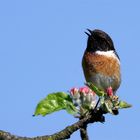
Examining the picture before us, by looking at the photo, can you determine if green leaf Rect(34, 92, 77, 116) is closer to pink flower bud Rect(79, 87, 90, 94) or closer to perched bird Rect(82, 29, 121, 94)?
pink flower bud Rect(79, 87, 90, 94)

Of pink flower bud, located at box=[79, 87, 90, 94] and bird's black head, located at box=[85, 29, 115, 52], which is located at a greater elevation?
bird's black head, located at box=[85, 29, 115, 52]

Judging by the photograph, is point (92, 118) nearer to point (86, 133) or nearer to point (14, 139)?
point (86, 133)

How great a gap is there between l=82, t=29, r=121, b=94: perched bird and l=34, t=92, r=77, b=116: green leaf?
3654 millimetres

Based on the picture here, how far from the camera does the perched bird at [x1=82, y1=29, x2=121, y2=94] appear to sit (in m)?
8.89

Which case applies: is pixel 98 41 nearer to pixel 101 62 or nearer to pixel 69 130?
pixel 101 62

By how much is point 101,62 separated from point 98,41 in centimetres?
57

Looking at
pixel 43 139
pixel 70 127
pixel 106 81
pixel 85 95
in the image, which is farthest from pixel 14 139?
pixel 106 81

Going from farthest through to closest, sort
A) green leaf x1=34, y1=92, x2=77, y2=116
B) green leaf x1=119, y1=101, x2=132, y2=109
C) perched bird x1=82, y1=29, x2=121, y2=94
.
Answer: perched bird x1=82, y1=29, x2=121, y2=94
green leaf x1=119, y1=101, x2=132, y2=109
green leaf x1=34, y1=92, x2=77, y2=116

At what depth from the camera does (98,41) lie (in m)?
9.71

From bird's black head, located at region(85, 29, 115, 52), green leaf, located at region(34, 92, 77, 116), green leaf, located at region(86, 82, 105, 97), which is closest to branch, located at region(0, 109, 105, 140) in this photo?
green leaf, located at region(34, 92, 77, 116)

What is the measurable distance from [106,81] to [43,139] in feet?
14.3

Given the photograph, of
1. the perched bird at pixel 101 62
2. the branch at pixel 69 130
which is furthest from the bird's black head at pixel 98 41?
the branch at pixel 69 130

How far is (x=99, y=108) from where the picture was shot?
16.9 ft

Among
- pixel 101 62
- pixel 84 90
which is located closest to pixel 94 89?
pixel 84 90
